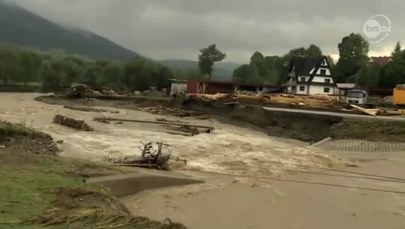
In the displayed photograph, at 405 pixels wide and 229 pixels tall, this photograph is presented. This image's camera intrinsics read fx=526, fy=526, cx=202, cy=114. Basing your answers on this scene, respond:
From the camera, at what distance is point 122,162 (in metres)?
15.5

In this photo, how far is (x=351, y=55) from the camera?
101375mm

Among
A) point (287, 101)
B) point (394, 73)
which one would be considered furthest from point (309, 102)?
point (394, 73)

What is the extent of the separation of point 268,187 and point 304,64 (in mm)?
78898

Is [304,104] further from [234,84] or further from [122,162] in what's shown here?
[234,84]

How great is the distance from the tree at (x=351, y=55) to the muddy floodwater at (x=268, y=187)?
7630 centimetres

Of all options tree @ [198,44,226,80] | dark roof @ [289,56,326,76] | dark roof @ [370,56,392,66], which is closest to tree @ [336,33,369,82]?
dark roof @ [370,56,392,66]

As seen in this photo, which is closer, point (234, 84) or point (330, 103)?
point (330, 103)

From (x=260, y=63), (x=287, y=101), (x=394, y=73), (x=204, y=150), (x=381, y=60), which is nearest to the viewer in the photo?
(x=204, y=150)

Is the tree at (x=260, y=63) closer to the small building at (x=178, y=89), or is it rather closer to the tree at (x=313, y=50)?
the tree at (x=313, y=50)

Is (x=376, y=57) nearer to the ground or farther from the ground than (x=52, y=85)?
farther from the ground

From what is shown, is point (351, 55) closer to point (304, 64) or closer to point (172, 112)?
point (304, 64)

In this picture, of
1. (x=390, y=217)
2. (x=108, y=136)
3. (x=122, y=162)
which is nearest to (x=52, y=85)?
(x=108, y=136)

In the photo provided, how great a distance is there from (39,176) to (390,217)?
7703 mm

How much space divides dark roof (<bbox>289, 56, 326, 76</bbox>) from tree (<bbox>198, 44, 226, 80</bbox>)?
33.4 metres
